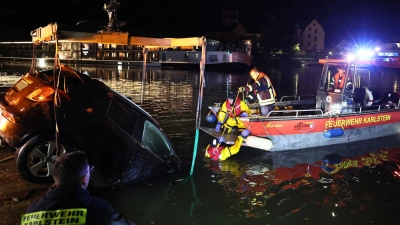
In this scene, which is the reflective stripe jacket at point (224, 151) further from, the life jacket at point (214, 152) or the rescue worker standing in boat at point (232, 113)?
the rescue worker standing in boat at point (232, 113)

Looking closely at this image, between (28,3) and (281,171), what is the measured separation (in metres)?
69.7

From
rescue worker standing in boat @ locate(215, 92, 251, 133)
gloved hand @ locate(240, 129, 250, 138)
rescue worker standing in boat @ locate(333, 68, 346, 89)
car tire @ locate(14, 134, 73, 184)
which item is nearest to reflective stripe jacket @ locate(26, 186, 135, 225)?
car tire @ locate(14, 134, 73, 184)

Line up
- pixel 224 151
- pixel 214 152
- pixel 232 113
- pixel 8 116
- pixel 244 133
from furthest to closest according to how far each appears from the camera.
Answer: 1. pixel 232 113
2. pixel 244 133
3. pixel 214 152
4. pixel 224 151
5. pixel 8 116

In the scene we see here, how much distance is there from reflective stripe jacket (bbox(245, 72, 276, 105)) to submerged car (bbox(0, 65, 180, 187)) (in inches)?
165

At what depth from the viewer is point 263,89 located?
935 centimetres

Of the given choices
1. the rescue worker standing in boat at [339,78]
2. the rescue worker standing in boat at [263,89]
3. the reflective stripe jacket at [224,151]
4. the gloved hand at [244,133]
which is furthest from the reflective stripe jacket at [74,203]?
the rescue worker standing in boat at [339,78]

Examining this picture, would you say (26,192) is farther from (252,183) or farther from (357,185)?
(357,185)

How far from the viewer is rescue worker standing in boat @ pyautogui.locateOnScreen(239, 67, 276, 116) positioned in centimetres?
923

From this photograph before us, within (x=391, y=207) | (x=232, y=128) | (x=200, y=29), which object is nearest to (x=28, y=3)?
(x=200, y=29)

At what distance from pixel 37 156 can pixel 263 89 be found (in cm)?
604

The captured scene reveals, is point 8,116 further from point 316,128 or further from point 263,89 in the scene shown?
point 316,128

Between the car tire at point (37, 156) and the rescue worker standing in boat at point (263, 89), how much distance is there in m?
5.16

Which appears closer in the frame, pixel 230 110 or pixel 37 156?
pixel 37 156

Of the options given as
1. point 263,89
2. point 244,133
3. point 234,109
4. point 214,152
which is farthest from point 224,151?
point 263,89
